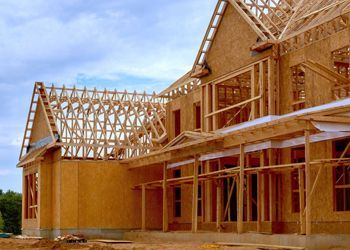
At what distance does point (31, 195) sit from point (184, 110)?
10089 mm

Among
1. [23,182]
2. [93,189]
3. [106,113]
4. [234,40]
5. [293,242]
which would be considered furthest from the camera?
[23,182]

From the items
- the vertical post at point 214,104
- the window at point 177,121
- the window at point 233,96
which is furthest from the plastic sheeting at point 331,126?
the window at point 177,121

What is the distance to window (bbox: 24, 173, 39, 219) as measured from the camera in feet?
116

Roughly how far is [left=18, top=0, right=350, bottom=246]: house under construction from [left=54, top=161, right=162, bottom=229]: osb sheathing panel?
5cm

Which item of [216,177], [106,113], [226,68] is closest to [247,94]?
[226,68]

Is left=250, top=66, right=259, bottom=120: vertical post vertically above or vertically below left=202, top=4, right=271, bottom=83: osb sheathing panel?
below

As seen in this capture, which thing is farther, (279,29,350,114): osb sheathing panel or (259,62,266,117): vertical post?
(259,62,266,117): vertical post

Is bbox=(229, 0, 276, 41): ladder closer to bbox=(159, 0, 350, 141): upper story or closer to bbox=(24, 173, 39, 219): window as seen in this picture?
bbox=(159, 0, 350, 141): upper story

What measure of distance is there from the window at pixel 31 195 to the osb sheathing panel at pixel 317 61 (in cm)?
1611

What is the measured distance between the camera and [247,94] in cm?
2873

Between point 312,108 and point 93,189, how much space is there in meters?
13.9

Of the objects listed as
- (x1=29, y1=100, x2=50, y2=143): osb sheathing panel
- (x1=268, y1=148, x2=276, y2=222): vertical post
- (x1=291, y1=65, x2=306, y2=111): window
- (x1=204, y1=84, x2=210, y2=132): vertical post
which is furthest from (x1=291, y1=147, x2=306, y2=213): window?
(x1=29, y1=100, x2=50, y2=143): osb sheathing panel

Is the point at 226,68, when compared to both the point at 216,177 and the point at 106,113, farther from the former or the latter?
the point at 106,113

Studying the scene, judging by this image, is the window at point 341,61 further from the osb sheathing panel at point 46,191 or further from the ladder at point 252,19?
the osb sheathing panel at point 46,191
